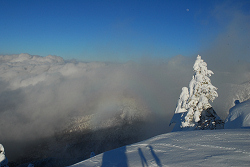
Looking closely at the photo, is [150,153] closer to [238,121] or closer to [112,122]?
[238,121]

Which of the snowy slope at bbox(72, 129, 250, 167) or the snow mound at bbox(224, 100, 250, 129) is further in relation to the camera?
the snow mound at bbox(224, 100, 250, 129)

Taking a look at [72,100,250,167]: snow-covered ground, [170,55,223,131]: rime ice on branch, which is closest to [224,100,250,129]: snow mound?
[170,55,223,131]: rime ice on branch

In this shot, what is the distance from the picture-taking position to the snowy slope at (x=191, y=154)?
430cm

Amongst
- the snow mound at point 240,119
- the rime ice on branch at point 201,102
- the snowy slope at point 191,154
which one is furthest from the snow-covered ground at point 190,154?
the rime ice on branch at point 201,102

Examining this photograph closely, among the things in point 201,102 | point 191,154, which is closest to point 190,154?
point 191,154

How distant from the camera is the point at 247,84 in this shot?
92.7 meters

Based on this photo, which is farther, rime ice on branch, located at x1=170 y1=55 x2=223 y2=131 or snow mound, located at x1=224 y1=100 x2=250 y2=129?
rime ice on branch, located at x1=170 y1=55 x2=223 y2=131

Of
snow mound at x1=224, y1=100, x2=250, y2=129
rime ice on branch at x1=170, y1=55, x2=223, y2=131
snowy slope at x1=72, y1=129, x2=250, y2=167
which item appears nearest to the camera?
snowy slope at x1=72, y1=129, x2=250, y2=167

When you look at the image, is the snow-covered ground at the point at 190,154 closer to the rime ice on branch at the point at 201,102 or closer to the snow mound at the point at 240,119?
the snow mound at the point at 240,119

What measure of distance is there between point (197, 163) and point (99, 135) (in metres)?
111

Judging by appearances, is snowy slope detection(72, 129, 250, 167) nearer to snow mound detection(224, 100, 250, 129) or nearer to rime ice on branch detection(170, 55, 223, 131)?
snow mound detection(224, 100, 250, 129)

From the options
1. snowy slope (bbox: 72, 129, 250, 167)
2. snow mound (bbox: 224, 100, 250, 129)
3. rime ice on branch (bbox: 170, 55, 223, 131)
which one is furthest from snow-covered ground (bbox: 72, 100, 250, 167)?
rime ice on branch (bbox: 170, 55, 223, 131)

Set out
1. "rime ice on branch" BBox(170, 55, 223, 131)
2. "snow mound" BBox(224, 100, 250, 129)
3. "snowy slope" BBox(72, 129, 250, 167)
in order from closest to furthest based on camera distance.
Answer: "snowy slope" BBox(72, 129, 250, 167), "snow mound" BBox(224, 100, 250, 129), "rime ice on branch" BBox(170, 55, 223, 131)

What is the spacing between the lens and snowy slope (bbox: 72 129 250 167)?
4.30 metres
